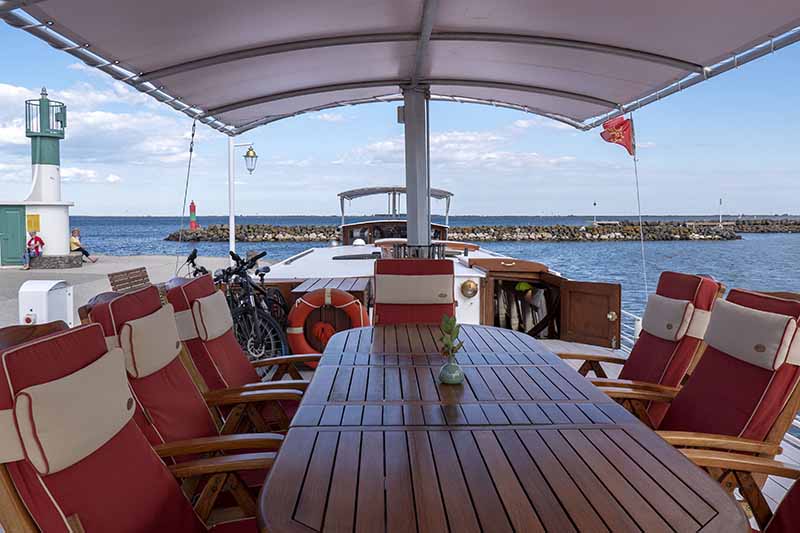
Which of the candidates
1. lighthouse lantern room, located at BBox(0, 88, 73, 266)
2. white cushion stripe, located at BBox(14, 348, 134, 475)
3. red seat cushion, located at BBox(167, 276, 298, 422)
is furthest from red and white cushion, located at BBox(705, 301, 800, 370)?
lighthouse lantern room, located at BBox(0, 88, 73, 266)

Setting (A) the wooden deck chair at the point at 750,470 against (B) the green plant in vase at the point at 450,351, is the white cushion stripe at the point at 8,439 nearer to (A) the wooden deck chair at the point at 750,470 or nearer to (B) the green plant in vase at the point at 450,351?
(B) the green plant in vase at the point at 450,351

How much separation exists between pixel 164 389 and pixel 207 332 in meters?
0.53

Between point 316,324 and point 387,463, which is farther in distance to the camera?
point 316,324

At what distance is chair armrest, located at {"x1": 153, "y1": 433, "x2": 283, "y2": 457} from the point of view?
5.52ft

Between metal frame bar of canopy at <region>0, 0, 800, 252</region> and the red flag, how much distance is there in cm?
9

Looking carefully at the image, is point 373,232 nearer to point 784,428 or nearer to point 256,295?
point 256,295

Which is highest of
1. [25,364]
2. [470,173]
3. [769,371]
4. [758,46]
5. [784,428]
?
[470,173]

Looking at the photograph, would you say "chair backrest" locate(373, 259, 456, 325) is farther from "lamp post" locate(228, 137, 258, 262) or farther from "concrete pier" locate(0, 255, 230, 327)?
"lamp post" locate(228, 137, 258, 262)

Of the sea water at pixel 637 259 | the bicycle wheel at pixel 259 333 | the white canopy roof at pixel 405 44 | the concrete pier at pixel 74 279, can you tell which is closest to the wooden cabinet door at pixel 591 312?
the white canopy roof at pixel 405 44

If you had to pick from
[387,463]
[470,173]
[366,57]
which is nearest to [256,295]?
[366,57]

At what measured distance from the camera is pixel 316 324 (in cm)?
436

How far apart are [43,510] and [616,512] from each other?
1.10 m

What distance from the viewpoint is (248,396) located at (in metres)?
2.20

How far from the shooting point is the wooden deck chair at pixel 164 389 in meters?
1.76
